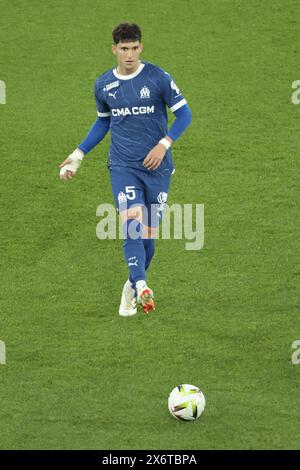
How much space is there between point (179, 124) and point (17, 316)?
2.36 metres

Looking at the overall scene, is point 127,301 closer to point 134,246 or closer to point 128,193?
point 134,246

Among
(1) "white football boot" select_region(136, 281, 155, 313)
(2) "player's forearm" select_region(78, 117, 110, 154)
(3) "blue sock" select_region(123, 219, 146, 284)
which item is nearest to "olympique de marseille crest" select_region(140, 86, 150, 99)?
(2) "player's forearm" select_region(78, 117, 110, 154)

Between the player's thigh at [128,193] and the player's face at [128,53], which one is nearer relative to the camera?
the player's face at [128,53]

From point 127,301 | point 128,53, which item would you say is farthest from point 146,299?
point 128,53

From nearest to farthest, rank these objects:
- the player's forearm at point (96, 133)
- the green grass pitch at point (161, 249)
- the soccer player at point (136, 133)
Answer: the green grass pitch at point (161, 249) → the soccer player at point (136, 133) → the player's forearm at point (96, 133)

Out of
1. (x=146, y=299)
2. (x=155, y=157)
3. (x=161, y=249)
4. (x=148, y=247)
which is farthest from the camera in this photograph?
(x=161, y=249)

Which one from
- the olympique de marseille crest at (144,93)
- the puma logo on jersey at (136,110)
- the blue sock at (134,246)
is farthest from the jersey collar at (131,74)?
the blue sock at (134,246)

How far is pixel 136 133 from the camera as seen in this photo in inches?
421

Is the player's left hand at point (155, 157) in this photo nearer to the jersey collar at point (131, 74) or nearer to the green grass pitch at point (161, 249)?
the jersey collar at point (131, 74)

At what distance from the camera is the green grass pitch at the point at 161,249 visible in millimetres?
9219

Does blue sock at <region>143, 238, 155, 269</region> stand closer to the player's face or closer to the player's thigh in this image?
the player's thigh

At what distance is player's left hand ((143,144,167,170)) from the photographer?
1036 centimetres

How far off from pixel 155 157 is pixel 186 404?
2.43m

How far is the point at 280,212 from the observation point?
13.2 meters
